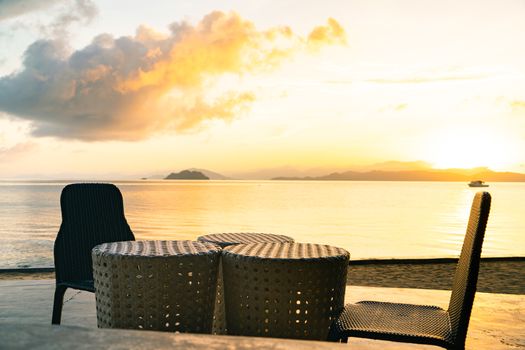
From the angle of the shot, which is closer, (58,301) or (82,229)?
(58,301)

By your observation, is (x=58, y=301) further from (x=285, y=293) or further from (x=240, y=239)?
(x=285, y=293)

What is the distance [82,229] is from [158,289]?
141cm

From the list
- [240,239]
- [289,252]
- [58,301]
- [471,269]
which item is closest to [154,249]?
[289,252]

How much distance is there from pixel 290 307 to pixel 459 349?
865 millimetres

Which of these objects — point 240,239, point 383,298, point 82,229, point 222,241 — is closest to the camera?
point 222,241

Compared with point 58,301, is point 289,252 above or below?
above

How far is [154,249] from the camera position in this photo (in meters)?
2.88

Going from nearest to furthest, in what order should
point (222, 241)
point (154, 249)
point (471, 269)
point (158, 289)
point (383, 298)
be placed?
point (471, 269) < point (158, 289) < point (154, 249) < point (222, 241) < point (383, 298)

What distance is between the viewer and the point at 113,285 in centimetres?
274

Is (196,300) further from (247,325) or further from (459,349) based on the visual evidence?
(459,349)

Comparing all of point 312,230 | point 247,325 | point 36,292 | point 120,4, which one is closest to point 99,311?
point 247,325

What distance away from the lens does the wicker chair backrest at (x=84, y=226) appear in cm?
371

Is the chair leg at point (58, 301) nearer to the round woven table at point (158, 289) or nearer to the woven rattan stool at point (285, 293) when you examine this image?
the round woven table at point (158, 289)

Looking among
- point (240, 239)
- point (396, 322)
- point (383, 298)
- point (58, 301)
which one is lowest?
point (383, 298)
